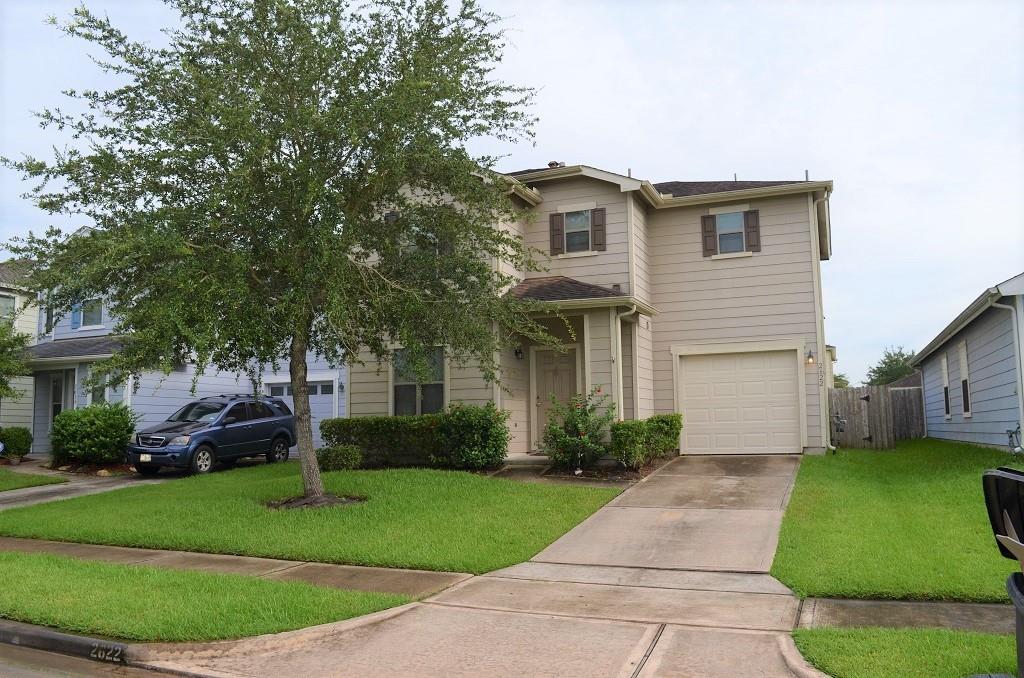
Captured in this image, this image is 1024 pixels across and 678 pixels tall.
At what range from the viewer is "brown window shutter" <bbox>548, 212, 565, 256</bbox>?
1622 centimetres

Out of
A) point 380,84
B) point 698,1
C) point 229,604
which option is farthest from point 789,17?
point 229,604

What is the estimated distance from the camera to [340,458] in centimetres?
1425

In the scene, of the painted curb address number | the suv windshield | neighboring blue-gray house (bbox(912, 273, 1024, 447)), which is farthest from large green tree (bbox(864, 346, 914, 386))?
the painted curb address number

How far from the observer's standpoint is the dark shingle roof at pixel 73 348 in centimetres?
2016

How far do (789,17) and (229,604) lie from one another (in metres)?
10.1

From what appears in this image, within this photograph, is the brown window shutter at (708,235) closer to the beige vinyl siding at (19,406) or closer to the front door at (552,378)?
the front door at (552,378)

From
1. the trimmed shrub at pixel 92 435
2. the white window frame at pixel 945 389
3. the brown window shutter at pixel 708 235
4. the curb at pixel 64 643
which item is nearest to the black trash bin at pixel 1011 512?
the curb at pixel 64 643

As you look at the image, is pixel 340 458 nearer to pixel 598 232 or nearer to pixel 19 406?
pixel 598 232

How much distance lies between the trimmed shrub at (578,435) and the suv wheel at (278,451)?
7.66 metres

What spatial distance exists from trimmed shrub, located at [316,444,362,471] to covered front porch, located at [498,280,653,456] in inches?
117

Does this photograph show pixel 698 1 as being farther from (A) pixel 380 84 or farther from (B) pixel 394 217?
(B) pixel 394 217

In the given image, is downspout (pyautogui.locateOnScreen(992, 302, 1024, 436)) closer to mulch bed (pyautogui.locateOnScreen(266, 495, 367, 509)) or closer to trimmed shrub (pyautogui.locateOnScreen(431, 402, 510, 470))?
trimmed shrub (pyautogui.locateOnScreen(431, 402, 510, 470))

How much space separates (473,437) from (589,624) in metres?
7.97

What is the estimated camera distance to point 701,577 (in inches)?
291
